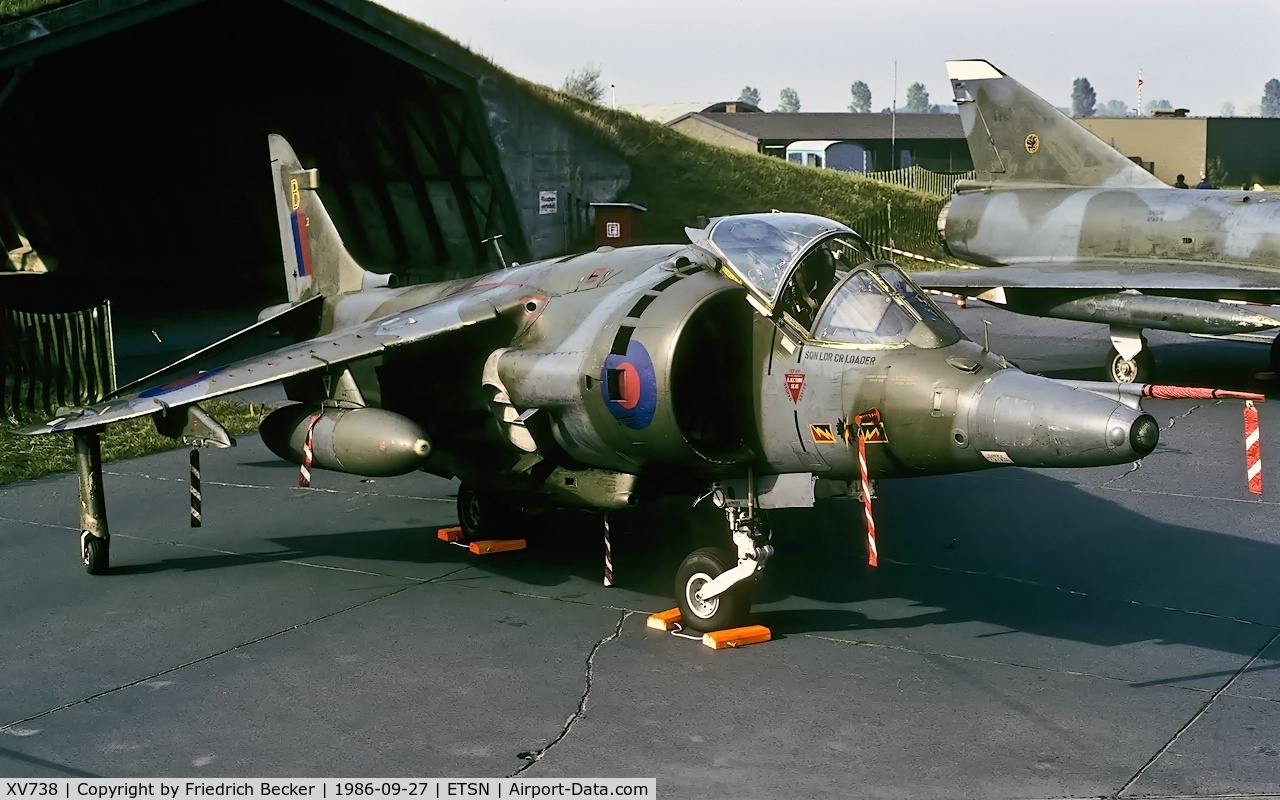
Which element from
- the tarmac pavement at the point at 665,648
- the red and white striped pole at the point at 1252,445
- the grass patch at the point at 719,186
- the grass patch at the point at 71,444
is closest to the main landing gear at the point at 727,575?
the tarmac pavement at the point at 665,648

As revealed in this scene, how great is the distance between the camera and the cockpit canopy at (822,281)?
8805 mm

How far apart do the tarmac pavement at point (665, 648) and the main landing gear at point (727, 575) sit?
28 cm

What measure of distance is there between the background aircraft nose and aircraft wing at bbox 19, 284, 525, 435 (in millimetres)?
4035

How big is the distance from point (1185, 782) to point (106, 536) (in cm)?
866

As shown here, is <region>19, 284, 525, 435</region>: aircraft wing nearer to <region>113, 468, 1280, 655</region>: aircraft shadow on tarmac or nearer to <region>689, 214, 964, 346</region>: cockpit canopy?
<region>113, 468, 1280, 655</region>: aircraft shadow on tarmac

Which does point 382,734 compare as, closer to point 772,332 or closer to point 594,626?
point 594,626

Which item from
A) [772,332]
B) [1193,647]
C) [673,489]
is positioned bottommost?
[1193,647]

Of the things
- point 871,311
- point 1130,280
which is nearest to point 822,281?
point 871,311

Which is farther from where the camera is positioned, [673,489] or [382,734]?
[673,489]

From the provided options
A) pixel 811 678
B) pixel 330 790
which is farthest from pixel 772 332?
pixel 330 790

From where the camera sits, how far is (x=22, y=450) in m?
15.5

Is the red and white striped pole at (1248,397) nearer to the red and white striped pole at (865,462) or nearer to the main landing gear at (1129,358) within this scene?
the red and white striped pole at (865,462)

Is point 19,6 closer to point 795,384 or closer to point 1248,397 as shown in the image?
point 795,384
